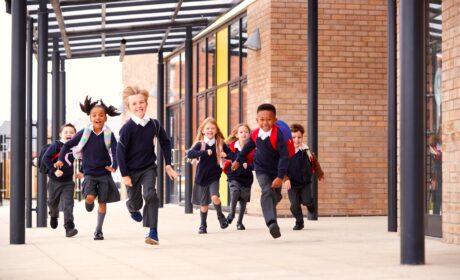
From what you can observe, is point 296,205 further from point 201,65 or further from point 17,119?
point 201,65

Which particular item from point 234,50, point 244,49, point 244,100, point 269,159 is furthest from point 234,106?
point 269,159

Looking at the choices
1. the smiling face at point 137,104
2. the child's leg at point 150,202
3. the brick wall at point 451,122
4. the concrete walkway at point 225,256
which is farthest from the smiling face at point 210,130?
the brick wall at point 451,122

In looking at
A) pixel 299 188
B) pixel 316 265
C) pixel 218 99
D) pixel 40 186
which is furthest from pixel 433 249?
pixel 218 99

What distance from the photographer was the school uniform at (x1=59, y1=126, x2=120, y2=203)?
12.3 metres

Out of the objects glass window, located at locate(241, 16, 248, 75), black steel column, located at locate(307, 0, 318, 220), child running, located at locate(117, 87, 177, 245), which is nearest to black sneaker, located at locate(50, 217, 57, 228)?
child running, located at locate(117, 87, 177, 245)

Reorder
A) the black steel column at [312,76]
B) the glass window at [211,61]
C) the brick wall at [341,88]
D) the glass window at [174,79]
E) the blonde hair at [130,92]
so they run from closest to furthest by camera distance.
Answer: the blonde hair at [130,92]
the black steel column at [312,76]
the brick wall at [341,88]
the glass window at [211,61]
the glass window at [174,79]

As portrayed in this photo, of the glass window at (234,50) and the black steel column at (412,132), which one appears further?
the glass window at (234,50)

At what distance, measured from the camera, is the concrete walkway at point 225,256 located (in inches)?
304

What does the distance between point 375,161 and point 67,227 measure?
7.27m

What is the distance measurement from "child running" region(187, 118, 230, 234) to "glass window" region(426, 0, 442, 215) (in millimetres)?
3325

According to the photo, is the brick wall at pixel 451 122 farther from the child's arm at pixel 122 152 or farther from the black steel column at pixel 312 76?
the black steel column at pixel 312 76

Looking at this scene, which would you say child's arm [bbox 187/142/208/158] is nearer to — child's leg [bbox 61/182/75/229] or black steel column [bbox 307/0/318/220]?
child's leg [bbox 61/182/75/229]

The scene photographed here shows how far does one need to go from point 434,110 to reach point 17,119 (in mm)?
4890

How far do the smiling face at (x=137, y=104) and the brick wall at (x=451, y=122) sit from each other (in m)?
3.41
